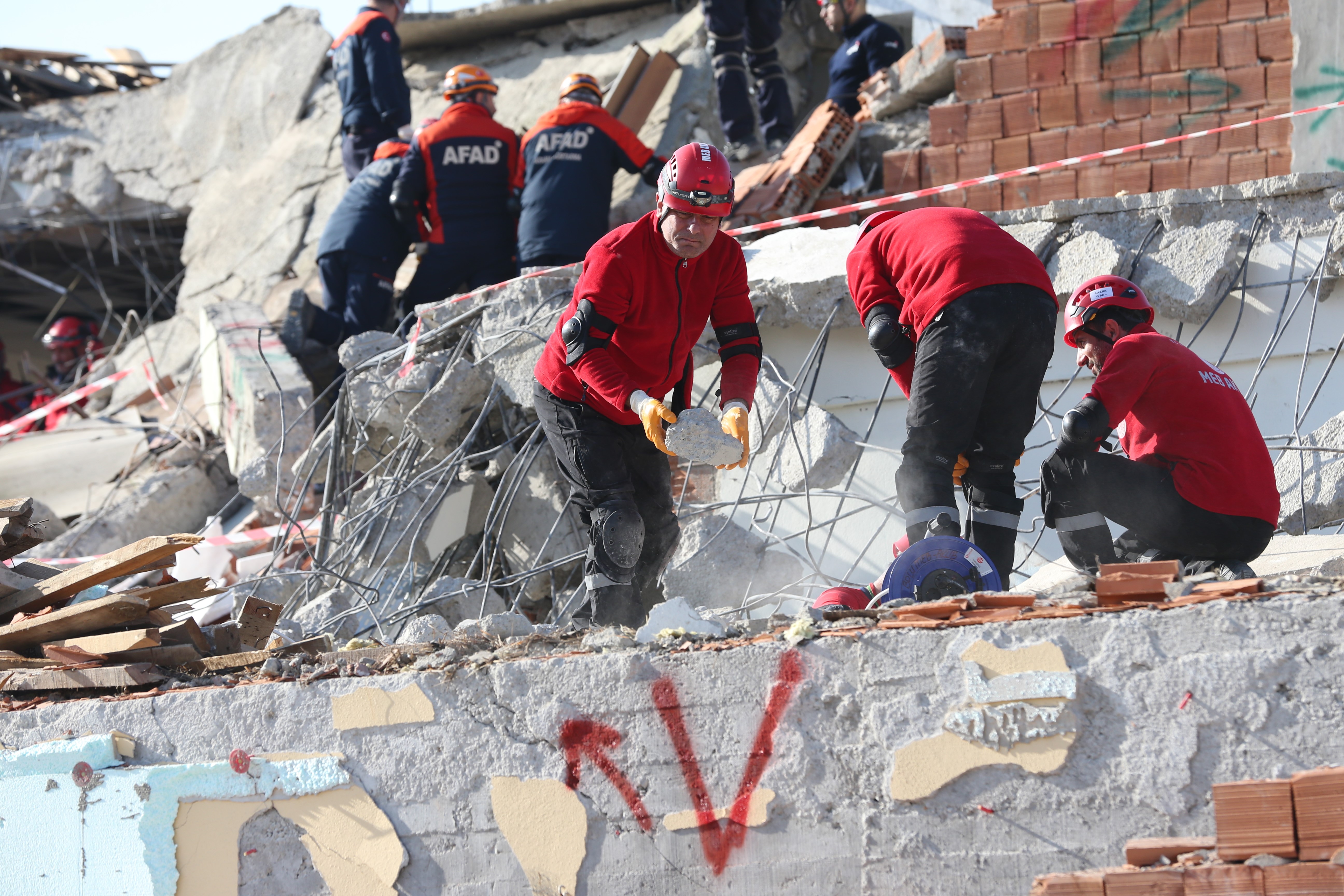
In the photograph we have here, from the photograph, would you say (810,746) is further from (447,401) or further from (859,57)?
(859,57)

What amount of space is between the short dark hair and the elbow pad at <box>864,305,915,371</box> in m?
0.57

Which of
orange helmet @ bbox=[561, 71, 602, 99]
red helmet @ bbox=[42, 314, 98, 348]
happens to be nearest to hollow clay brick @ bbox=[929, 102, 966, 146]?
orange helmet @ bbox=[561, 71, 602, 99]

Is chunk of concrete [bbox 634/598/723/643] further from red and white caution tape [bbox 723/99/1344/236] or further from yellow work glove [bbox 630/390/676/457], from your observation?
red and white caution tape [bbox 723/99/1344/236]

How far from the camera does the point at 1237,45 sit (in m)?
5.59

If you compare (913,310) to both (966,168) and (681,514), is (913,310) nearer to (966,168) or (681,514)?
(681,514)

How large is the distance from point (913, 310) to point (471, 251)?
370 cm

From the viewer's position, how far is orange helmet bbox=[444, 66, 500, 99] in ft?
21.1

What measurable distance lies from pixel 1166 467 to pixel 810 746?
171cm

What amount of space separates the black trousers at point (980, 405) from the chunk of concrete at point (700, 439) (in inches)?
19.4

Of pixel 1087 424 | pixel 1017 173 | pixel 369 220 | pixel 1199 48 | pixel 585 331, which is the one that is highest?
pixel 585 331

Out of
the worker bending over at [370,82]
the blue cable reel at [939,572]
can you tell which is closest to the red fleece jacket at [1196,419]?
the blue cable reel at [939,572]

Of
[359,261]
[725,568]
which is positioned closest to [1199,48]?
[725,568]

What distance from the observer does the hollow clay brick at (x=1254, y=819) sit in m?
1.95

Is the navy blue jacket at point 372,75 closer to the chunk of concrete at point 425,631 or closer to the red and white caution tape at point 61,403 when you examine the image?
the red and white caution tape at point 61,403
